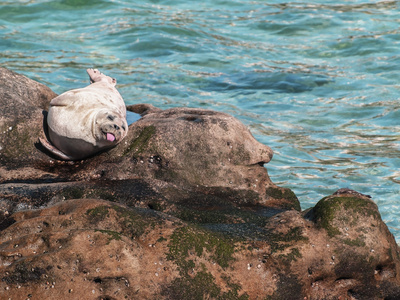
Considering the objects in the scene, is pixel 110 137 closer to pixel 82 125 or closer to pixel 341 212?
pixel 82 125

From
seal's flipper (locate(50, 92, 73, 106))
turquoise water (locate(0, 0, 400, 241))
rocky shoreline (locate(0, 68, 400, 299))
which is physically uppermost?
seal's flipper (locate(50, 92, 73, 106))

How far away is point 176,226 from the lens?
4.33 m

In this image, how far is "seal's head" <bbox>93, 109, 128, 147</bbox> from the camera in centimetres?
549

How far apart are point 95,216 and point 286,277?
1408mm

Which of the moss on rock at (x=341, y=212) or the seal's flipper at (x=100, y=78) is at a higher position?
the seal's flipper at (x=100, y=78)

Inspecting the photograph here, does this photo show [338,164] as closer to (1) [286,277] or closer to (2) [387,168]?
(2) [387,168]

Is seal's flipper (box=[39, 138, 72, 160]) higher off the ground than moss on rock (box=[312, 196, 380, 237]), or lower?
lower

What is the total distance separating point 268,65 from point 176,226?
964 cm

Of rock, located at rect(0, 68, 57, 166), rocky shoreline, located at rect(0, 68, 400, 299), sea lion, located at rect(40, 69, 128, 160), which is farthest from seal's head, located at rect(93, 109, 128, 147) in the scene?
rock, located at rect(0, 68, 57, 166)

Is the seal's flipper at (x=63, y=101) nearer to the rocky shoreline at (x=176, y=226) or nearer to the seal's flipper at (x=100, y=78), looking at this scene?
the rocky shoreline at (x=176, y=226)

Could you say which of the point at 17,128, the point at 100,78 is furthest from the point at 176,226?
the point at 100,78

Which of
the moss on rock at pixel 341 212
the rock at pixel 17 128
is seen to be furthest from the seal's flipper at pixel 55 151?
the moss on rock at pixel 341 212

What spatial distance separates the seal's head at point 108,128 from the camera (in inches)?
216

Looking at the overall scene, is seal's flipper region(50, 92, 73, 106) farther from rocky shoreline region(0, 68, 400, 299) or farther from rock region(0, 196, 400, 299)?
rock region(0, 196, 400, 299)
